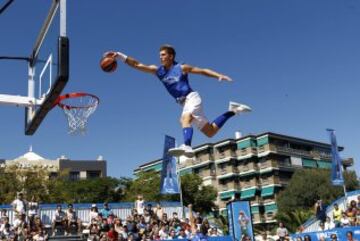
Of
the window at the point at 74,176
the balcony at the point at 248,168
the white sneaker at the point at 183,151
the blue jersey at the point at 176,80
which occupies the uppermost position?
the window at the point at 74,176

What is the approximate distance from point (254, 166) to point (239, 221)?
5900 centimetres

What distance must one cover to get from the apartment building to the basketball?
2690 inches

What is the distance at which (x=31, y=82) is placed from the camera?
12.0 meters

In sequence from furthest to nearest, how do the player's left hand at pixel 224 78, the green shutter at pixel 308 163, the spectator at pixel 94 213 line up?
the green shutter at pixel 308 163, the spectator at pixel 94 213, the player's left hand at pixel 224 78

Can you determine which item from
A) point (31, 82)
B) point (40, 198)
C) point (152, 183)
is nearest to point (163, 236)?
point (31, 82)

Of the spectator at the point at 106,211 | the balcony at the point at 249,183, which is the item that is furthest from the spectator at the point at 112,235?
the balcony at the point at 249,183

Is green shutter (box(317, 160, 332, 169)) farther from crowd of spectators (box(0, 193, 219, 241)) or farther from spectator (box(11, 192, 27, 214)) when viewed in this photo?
spectator (box(11, 192, 27, 214))

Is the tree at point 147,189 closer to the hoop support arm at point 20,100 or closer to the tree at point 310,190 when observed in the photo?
the tree at point 310,190

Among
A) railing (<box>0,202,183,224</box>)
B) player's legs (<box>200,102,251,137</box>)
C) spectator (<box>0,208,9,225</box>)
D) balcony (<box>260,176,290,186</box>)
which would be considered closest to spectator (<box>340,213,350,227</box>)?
railing (<box>0,202,183,224</box>)

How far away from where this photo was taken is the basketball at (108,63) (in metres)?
9.58

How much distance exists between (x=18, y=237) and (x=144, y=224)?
6.30 meters

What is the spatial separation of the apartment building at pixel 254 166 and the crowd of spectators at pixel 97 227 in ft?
172

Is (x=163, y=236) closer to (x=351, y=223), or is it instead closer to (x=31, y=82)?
(x=351, y=223)

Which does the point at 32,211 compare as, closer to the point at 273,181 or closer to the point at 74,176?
the point at 273,181
